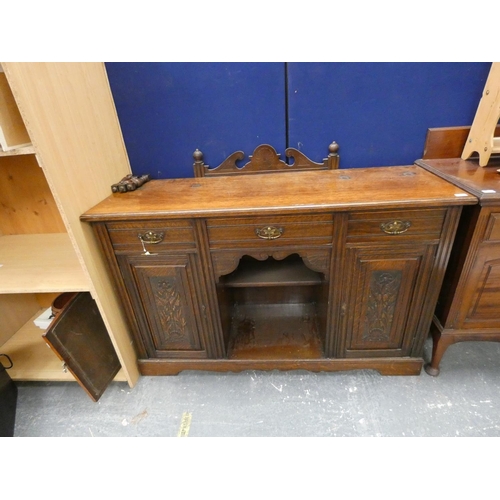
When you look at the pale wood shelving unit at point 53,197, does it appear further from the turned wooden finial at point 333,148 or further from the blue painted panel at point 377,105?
the turned wooden finial at point 333,148

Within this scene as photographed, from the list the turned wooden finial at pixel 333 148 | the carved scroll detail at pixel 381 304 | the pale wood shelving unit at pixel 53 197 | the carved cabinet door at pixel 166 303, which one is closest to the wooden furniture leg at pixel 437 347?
the carved scroll detail at pixel 381 304

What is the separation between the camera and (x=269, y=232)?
1086mm

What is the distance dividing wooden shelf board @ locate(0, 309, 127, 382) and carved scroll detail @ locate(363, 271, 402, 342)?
119 centimetres

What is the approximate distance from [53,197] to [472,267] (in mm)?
1762

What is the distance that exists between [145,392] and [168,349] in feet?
0.77

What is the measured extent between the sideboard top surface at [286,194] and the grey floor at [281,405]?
0.86 metres

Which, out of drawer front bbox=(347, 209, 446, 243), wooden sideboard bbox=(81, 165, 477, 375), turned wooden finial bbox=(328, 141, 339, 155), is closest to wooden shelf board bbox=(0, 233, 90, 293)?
wooden sideboard bbox=(81, 165, 477, 375)

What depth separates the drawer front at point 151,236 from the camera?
1082 millimetres

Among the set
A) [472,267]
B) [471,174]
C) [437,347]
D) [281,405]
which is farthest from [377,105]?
[281,405]

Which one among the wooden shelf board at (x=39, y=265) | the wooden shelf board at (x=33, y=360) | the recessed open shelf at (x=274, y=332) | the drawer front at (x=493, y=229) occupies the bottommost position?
the recessed open shelf at (x=274, y=332)

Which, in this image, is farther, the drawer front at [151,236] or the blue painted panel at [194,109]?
the blue painted panel at [194,109]

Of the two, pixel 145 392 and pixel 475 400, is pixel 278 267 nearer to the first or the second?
pixel 145 392

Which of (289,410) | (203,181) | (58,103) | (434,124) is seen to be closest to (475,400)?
(289,410)

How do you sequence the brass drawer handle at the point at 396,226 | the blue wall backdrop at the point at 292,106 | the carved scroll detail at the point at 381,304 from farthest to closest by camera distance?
the blue wall backdrop at the point at 292,106, the carved scroll detail at the point at 381,304, the brass drawer handle at the point at 396,226
